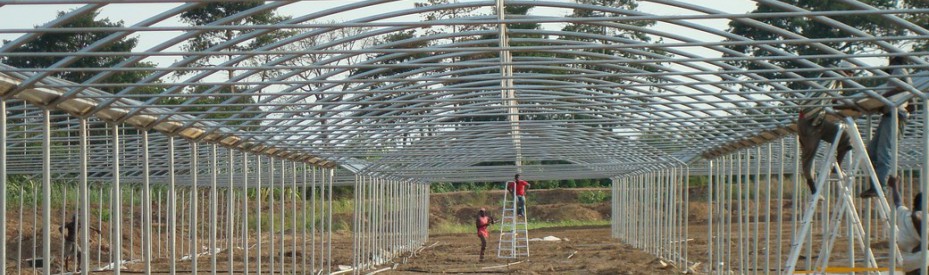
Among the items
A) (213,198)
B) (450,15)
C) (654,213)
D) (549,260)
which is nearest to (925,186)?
(213,198)

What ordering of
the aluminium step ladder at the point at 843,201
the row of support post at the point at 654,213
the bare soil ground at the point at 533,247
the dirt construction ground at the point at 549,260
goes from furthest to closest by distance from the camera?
the bare soil ground at the point at 533,247, the dirt construction ground at the point at 549,260, the row of support post at the point at 654,213, the aluminium step ladder at the point at 843,201

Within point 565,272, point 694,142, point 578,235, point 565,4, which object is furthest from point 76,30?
point 578,235

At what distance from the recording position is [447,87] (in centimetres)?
1177

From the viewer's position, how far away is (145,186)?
11.3 meters

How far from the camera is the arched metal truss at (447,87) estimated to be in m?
7.93

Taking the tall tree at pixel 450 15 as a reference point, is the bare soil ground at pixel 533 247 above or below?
below

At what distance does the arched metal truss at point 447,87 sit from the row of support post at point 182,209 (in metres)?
0.26

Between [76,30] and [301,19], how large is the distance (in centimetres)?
140

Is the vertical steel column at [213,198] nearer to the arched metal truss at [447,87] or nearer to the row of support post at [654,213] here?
the arched metal truss at [447,87]

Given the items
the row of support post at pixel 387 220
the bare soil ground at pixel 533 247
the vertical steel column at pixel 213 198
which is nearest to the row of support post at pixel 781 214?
the bare soil ground at pixel 533 247

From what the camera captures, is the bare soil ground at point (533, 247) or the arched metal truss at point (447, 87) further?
the bare soil ground at point (533, 247)

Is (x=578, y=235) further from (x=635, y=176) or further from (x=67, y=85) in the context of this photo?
(x=67, y=85)

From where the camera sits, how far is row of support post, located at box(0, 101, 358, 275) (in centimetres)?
1163

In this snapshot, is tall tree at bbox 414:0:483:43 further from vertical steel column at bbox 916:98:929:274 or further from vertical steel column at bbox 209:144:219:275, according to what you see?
vertical steel column at bbox 916:98:929:274
